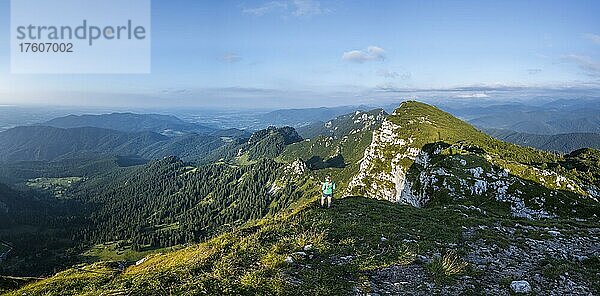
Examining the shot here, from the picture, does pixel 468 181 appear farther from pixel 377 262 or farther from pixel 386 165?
pixel 386 165

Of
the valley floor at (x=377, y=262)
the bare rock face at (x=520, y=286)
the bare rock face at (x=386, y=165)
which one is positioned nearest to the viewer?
the bare rock face at (x=520, y=286)

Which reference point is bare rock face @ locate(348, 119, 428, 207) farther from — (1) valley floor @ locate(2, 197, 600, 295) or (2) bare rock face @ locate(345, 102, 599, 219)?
(1) valley floor @ locate(2, 197, 600, 295)

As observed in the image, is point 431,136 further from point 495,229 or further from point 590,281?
point 590,281

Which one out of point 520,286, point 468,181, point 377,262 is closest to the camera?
point 520,286

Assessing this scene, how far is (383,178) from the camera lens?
399ft

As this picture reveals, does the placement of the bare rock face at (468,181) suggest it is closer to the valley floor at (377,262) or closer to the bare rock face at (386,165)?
the bare rock face at (386,165)

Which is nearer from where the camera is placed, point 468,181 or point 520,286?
point 520,286

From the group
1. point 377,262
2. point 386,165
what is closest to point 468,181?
point 377,262

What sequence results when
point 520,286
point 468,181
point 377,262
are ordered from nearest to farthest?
point 520,286, point 377,262, point 468,181

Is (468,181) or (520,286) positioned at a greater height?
(520,286)

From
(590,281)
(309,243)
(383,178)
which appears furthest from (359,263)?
(383,178)

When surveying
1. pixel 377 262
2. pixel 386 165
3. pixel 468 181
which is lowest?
pixel 386 165

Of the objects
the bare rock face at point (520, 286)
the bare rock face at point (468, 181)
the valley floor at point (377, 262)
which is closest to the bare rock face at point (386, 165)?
the bare rock face at point (468, 181)

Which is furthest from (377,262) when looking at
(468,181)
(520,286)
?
(468,181)
